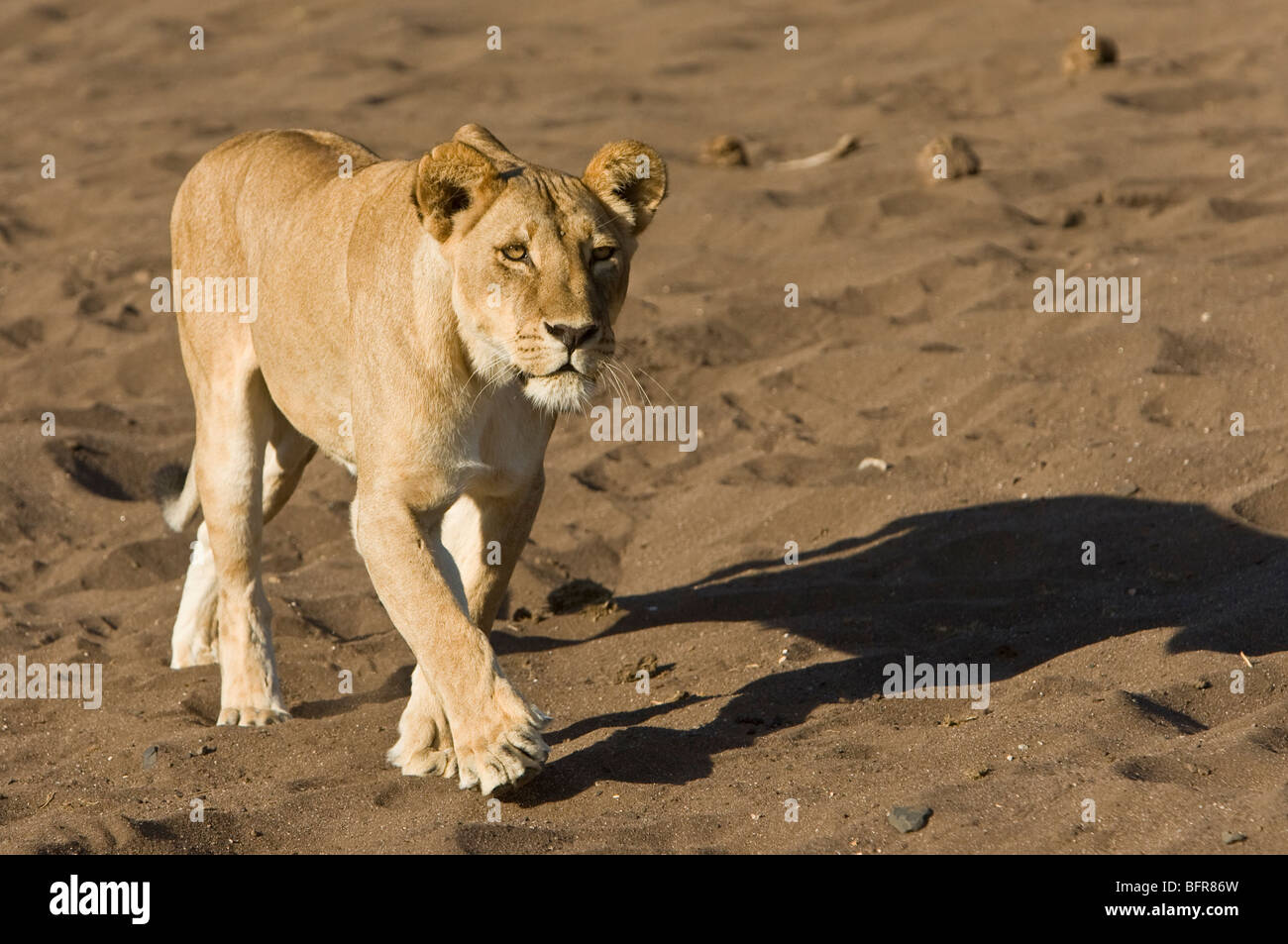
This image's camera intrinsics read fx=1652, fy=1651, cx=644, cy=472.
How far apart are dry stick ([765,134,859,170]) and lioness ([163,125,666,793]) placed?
6309 mm

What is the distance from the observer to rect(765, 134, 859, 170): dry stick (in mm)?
11594

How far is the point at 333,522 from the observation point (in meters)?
7.41

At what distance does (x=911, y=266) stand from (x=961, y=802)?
5.76m

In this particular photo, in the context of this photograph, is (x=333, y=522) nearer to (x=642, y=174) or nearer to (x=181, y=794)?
(x=181, y=794)

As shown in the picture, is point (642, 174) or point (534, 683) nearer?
point (642, 174)

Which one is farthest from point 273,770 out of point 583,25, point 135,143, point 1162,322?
point 583,25

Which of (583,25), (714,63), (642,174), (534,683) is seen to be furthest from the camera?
(583,25)

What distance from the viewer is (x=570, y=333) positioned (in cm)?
417

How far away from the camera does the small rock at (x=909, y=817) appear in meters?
3.97

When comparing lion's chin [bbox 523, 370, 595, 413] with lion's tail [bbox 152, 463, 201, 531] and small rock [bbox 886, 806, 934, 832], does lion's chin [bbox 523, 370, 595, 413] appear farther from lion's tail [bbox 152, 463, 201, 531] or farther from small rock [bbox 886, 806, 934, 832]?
lion's tail [bbox 152, 463, 201, 531]

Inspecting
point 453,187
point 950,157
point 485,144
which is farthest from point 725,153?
point 453,187

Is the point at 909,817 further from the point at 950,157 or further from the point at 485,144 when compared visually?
the point at 950,157

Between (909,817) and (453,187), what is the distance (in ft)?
6.51

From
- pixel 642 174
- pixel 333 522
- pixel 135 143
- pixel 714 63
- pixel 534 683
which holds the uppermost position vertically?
pixel 714 63
